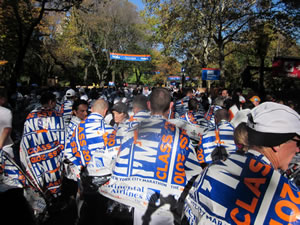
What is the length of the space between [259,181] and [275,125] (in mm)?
323

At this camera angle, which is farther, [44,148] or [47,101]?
[47,101]

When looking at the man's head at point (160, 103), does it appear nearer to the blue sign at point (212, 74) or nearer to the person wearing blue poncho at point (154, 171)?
the person wearing blue poncho at point (154, 171)

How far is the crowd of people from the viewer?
1.32m

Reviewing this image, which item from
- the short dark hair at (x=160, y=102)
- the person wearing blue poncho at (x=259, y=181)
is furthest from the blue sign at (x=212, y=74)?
the person wearing blue poncho at (x=259, y=181)

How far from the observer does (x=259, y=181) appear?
4.18 ft

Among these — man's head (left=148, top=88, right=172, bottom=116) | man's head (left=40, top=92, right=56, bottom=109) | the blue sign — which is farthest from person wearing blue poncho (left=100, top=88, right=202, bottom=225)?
the blue sign

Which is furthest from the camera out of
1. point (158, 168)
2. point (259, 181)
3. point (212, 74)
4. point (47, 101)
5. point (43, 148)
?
point (212, 74)

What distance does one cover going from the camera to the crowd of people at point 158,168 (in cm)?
132

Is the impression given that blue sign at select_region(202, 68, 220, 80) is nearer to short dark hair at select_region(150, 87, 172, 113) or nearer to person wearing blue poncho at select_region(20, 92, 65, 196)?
person wearing blue poncho at select_region(20, 92, 65, 196)

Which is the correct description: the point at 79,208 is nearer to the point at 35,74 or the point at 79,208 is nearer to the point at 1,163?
the point at 1,163

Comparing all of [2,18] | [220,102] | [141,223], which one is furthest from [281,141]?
[2,18]

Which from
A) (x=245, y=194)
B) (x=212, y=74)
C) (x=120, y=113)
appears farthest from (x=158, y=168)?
(x=212, y=74)

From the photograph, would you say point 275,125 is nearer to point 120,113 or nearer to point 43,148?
point 120,113

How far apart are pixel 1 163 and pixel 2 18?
17.1m
